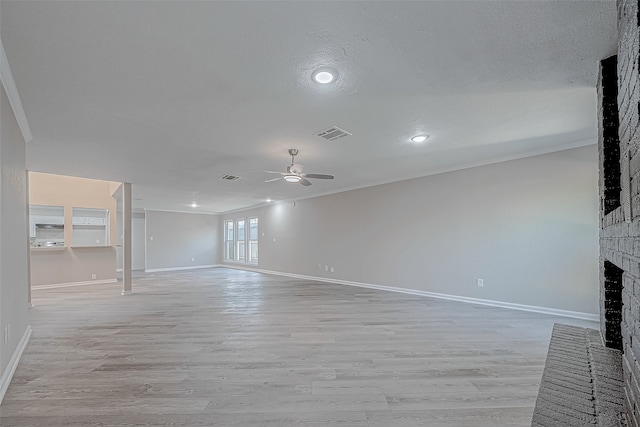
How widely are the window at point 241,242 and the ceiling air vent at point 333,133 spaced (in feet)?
28.0

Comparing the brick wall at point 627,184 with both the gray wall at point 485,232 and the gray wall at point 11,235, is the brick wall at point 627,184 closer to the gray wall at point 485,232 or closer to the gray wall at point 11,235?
the gray wall at point 485,232

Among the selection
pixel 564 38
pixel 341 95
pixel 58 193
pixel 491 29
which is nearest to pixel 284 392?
pixel 341 95

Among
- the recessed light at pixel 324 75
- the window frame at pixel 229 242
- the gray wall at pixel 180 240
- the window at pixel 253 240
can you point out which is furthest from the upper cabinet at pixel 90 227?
the recessed light at pixel 324 75

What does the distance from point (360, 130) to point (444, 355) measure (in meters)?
2.59

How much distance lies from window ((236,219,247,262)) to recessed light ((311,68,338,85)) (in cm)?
981

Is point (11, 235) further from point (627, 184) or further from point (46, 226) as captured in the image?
point (46, 226)

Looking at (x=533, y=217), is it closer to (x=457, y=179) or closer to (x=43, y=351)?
(x=457, y=179)

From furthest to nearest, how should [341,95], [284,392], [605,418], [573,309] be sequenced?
[573,309], [341,95], [284,392], [605,418]

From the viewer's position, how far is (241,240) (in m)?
12.0

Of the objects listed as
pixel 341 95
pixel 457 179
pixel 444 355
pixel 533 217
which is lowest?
pixel 444 355

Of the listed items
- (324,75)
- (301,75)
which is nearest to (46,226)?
(301,75)

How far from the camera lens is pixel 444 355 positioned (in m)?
2.99

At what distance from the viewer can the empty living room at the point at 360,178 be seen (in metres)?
1.85

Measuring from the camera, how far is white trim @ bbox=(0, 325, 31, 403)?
2333 mm
